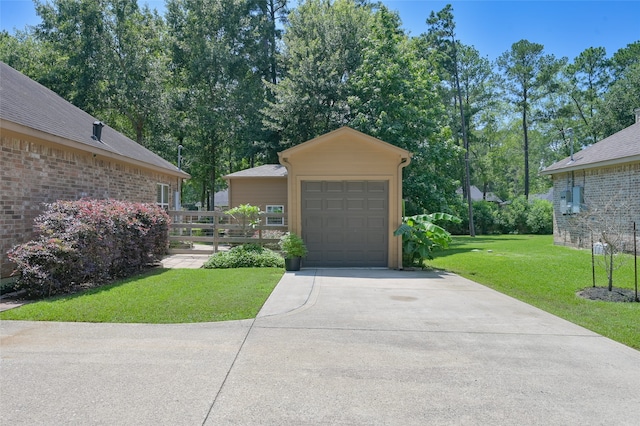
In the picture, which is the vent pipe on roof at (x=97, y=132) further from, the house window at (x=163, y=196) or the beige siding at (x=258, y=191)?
the beige siding at (x=258, y=191)

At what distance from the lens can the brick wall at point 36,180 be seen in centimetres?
759

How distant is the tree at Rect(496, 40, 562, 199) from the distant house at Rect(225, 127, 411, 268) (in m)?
31.2

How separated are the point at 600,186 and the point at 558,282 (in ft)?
27.8

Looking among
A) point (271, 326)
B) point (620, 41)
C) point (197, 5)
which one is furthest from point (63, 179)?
point (620, 41)

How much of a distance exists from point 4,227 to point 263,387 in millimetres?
6945

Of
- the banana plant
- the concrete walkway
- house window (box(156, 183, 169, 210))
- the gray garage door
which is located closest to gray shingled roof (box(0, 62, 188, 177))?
house window (box(156, 183, 169, 210))

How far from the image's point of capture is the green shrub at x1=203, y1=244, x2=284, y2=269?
10.7 meters

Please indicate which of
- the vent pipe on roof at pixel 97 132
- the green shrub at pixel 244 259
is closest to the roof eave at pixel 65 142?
the vent pipe on roof at pixel 97 132

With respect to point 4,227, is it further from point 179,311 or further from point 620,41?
point 620,41

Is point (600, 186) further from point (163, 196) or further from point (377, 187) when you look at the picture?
point (163, 196)

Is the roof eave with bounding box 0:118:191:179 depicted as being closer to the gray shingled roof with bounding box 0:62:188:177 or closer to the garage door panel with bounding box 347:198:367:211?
the gray shingled roof with bounding box 0:62:188:177

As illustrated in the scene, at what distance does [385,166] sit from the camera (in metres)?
11.0

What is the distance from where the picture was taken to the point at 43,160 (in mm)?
8664

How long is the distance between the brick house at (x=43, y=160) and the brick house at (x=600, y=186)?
1375cm
